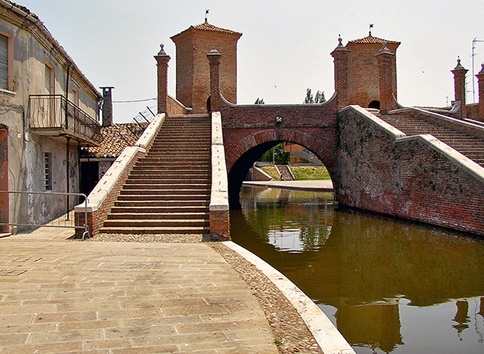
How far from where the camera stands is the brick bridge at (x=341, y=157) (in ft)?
30.7

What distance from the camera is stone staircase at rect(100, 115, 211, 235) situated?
28.1ft

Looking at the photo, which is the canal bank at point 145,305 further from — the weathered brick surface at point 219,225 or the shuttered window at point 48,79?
the shuttered window at point 48,79

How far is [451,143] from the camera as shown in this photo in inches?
516

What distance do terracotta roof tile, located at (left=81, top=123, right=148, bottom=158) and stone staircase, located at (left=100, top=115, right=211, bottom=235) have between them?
420cm

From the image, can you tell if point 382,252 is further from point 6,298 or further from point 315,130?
point 315,130

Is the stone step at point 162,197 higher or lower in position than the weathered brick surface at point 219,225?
higher

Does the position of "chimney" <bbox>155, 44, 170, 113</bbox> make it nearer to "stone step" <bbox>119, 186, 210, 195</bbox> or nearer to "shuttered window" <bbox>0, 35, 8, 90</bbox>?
"shuttered window" <bbox>0, 35, 8, 90</bbox>

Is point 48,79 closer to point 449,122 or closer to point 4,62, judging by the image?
point 4,62

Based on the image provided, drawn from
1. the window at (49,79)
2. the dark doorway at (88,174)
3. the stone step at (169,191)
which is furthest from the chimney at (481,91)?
the window at (49,79)

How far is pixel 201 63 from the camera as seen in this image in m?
23.3

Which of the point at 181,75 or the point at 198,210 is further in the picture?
the point at 181,75

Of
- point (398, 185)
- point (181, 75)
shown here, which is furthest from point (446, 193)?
point (181, 75)

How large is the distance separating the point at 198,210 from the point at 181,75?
A: 16808mm

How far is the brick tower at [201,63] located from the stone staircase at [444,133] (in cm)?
1108
